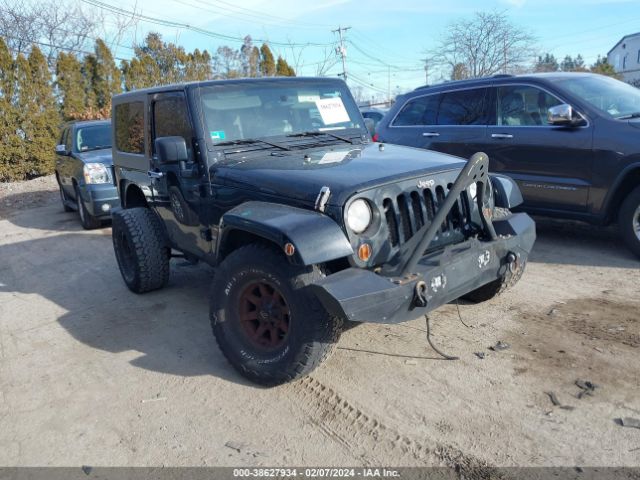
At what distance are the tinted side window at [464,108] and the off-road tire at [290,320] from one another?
13.8 ft

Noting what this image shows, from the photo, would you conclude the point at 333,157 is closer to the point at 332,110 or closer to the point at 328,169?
the point at 328,169

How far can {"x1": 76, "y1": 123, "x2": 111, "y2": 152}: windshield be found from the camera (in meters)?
9.45

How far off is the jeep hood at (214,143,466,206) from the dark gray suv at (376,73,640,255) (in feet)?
7.56

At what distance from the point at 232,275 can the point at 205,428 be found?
2.99 ft

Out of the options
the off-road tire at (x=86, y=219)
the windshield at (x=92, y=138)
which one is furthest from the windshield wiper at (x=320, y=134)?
the windshield at (x=92, y=138)

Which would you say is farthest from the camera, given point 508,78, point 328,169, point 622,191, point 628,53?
point 628,53

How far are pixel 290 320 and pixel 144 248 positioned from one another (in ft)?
8.01

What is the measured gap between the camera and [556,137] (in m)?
5.75

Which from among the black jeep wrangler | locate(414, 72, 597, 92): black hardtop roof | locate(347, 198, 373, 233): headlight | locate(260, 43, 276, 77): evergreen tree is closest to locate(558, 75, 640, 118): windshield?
locate(414, 72, 597, 92): black hardtop roof

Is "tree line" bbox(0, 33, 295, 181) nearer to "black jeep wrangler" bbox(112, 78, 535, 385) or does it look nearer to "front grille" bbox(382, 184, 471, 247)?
"black jeep wrangler" bbox(112, 78, 535, 385)

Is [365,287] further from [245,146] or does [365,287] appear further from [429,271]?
[245,146]

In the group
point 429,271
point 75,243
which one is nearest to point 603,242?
point 429,271

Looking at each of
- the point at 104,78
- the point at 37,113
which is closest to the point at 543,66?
the point at 104,78

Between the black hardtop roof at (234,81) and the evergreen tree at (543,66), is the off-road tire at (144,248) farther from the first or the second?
the evergreen tree at (543,66)
